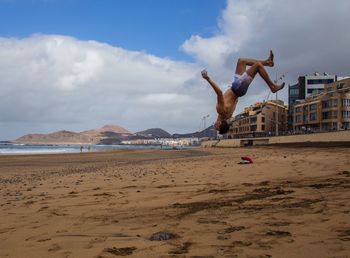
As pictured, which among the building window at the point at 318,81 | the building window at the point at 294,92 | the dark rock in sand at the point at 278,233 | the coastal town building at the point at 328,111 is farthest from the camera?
the building window at the point at 294,92

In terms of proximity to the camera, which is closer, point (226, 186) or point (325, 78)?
point (226, 186)

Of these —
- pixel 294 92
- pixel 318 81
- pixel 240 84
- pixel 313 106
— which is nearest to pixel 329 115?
pixel 313 106

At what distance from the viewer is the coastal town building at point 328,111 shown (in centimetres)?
6719

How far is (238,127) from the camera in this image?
106 m

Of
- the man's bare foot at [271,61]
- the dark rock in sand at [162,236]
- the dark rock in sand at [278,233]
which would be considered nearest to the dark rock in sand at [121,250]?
the dark rock in sand at [162,236]

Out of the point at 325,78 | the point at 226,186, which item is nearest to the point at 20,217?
the point at 226,186

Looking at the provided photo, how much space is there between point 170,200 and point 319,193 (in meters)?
2.55

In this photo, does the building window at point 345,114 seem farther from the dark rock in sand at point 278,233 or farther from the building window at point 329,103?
the dark rock in sand at point 278,233

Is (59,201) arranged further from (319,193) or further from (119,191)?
(319,193)

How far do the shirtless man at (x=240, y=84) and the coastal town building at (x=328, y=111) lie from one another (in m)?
60.5

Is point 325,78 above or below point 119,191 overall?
above

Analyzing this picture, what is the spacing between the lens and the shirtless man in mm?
5918

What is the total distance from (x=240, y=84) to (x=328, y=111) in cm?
6917

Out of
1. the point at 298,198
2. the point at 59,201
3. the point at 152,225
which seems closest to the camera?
the point at 152,225
